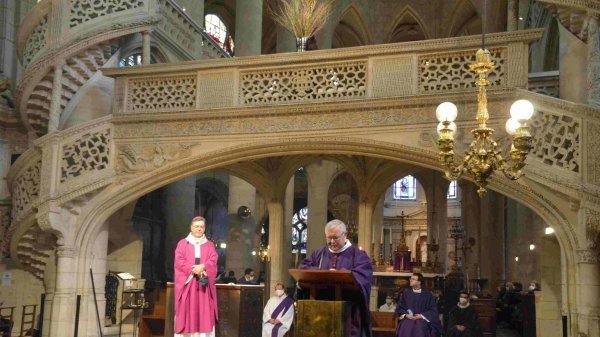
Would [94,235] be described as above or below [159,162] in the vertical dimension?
below

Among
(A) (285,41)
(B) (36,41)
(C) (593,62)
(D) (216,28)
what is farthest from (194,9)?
(C) (593,62)

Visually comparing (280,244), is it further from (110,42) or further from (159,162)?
(110,42)

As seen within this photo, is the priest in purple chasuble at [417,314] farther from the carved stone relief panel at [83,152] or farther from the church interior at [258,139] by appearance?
the carved stone relief panel at [83,152]

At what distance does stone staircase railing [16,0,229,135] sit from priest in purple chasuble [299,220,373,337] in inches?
332

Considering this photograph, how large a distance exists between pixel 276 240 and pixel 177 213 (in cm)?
303

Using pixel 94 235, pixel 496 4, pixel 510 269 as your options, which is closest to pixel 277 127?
pixel 94 235

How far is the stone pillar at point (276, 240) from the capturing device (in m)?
15.7

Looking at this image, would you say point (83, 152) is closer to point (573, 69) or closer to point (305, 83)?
point (305, 83)

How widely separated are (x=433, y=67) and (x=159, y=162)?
474cm

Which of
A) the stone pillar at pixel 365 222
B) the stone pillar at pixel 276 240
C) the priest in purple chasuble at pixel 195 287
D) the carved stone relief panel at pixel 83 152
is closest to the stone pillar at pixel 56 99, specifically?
the carved stone relief panel at pixel 83 152

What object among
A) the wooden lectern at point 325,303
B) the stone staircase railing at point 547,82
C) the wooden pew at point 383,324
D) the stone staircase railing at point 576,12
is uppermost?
the stone staircase railing at point 576,12

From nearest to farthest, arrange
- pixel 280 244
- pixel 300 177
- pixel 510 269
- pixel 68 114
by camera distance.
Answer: pixel 68 114
pixel 280 244
pixel 510 269
pixel 300 177

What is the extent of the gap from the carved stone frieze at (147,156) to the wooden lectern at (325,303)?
672 cm

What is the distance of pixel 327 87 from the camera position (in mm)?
11625
